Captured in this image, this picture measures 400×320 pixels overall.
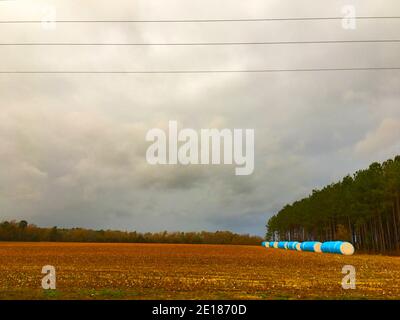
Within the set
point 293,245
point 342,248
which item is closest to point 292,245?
point 293,245

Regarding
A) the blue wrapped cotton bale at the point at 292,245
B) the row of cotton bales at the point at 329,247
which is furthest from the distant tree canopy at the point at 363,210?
the row of cotton bales at the point at 329,247

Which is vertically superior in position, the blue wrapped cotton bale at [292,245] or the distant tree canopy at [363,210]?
the distant tree canopy at [363,210]

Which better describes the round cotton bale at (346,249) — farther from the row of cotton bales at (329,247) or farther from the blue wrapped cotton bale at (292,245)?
the blue wrapped cotton bale at (292,245)

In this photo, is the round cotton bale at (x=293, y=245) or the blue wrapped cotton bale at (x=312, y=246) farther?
the round cotton bale at (x=293, y=245)

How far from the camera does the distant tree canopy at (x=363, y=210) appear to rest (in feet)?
252

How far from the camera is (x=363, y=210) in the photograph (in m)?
81.5

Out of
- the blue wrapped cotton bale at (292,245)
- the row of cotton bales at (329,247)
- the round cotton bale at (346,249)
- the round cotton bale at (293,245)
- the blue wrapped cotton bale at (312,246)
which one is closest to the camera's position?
the round cotton bale at (346,249)

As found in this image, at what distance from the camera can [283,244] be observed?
287 ft

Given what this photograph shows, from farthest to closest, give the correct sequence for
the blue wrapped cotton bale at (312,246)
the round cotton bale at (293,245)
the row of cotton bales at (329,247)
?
1. the round cotton bale at (293,245)
2. the blue wrapped cotton bale at (312,246)
3. the row of cotton bales at (329,247)

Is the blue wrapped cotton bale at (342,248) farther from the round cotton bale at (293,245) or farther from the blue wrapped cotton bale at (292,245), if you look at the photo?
the blue wrapped cotton bale at (292,245)

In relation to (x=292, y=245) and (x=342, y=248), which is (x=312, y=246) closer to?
(x=342, y=248)

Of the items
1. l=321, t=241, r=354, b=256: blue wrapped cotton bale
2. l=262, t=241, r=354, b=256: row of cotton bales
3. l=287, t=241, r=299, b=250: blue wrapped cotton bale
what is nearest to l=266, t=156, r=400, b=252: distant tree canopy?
l=287, t=241, r=299, b=250: blue wrapped cotton bale
